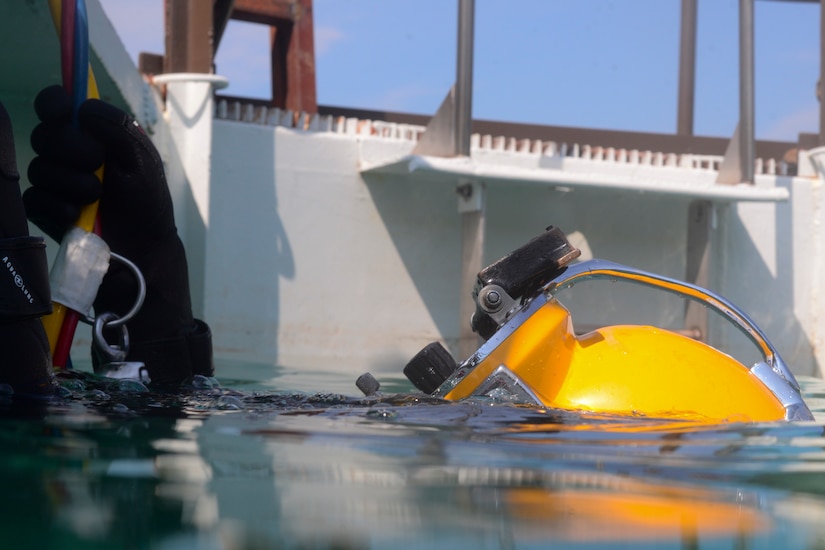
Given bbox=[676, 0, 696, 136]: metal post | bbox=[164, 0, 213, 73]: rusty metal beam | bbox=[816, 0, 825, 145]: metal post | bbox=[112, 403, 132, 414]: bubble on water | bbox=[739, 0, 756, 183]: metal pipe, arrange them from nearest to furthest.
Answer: bbox=[112, 403, 132, 414]: bubble on water, bbox=[164, 0, 213, 73]: rusty metal beam, bbox=[739, 0, 756, 183]: metal pipe, bbox=[816, 0, 825, 145]: metal post, bbox=[676, 0, 696, 136]: metal post

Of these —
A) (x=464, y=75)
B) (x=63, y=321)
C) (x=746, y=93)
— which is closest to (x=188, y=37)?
(x=464, y=75)

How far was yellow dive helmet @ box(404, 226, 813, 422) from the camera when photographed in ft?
6.68

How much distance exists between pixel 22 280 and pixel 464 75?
6267 mm

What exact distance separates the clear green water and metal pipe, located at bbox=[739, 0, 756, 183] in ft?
24.9

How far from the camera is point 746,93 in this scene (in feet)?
29.6

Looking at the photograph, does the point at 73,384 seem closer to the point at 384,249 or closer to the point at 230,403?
the point at 230,403

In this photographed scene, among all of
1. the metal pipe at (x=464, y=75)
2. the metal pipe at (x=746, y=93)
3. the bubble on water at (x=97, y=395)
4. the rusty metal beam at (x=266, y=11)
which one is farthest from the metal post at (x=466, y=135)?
the bubble on water at (x=97, y=395)

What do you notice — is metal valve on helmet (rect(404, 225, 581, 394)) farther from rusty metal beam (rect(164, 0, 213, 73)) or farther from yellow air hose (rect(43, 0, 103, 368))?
rusty metal beam (rect(164, 0, 213, 73))

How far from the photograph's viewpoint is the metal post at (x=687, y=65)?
11.3 m

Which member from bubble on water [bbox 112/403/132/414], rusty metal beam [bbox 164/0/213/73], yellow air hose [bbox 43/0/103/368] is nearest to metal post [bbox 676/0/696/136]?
rusty metal beam [bbox 164/0/213/73]

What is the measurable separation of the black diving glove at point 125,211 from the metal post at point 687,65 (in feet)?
31.4

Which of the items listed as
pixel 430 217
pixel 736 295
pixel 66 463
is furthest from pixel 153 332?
pixel 736 295

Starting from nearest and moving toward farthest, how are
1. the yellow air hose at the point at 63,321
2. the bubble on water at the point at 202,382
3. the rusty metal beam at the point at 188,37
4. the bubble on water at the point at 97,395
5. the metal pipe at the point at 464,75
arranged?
the bubble on water at the point at 97,395 → the yellow air hose at the point at 63,321 → the bubble on water at the point at 202,382 → the rusty metal beam at the point at 188,37 → the metal pipe at the point at 464,75

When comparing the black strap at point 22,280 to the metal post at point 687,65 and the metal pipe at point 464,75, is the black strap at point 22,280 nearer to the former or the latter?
the metal pipe at point 464,75
